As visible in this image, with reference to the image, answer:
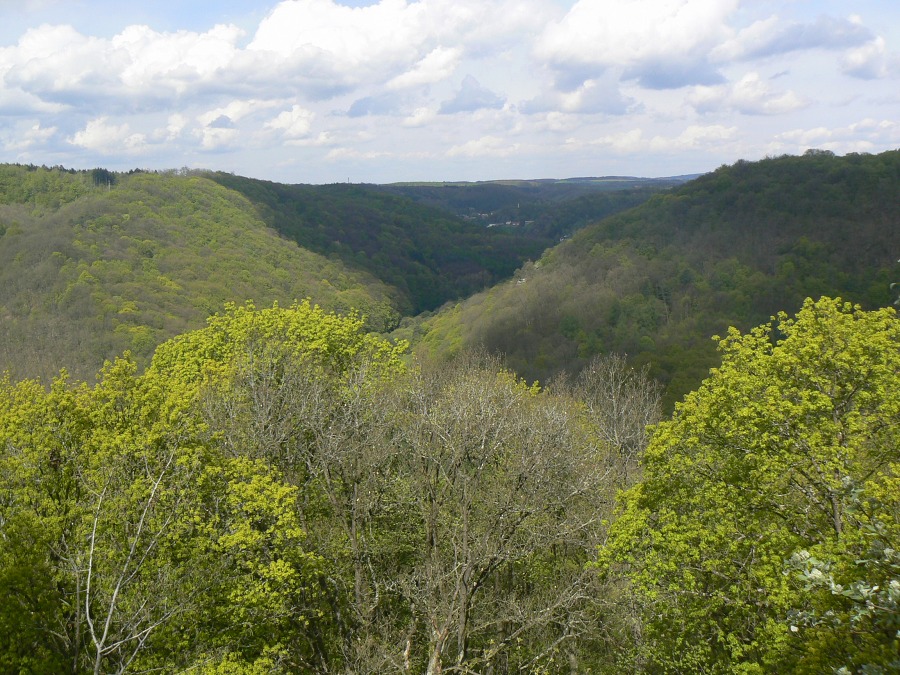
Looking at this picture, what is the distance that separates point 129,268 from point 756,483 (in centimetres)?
12295

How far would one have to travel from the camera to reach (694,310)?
8756cm

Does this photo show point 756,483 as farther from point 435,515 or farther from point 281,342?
point 281,342

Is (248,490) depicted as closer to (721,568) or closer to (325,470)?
(325,470)

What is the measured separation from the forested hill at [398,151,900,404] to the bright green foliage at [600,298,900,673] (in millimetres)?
43855

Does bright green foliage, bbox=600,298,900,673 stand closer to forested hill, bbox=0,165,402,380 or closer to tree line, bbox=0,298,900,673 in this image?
tree line, bbox=0,298,900,673

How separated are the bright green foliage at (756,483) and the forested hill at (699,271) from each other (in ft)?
144

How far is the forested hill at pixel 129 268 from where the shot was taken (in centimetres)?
8638

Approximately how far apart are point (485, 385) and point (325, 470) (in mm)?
9005

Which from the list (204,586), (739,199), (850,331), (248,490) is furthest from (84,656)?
(739,199)

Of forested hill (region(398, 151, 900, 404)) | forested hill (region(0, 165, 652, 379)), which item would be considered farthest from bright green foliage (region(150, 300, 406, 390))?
forested hill (region(0, 165, 652, 379))

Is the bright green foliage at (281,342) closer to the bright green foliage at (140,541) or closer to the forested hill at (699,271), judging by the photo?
the bright green foliage at (140,541)

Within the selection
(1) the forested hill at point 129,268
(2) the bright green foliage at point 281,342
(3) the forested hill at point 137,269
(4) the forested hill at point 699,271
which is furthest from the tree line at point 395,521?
(3) the forested hill at point 137,269

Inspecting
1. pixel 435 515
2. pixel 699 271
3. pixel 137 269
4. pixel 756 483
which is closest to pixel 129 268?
pixel 137 269

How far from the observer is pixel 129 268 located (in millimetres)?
116188
